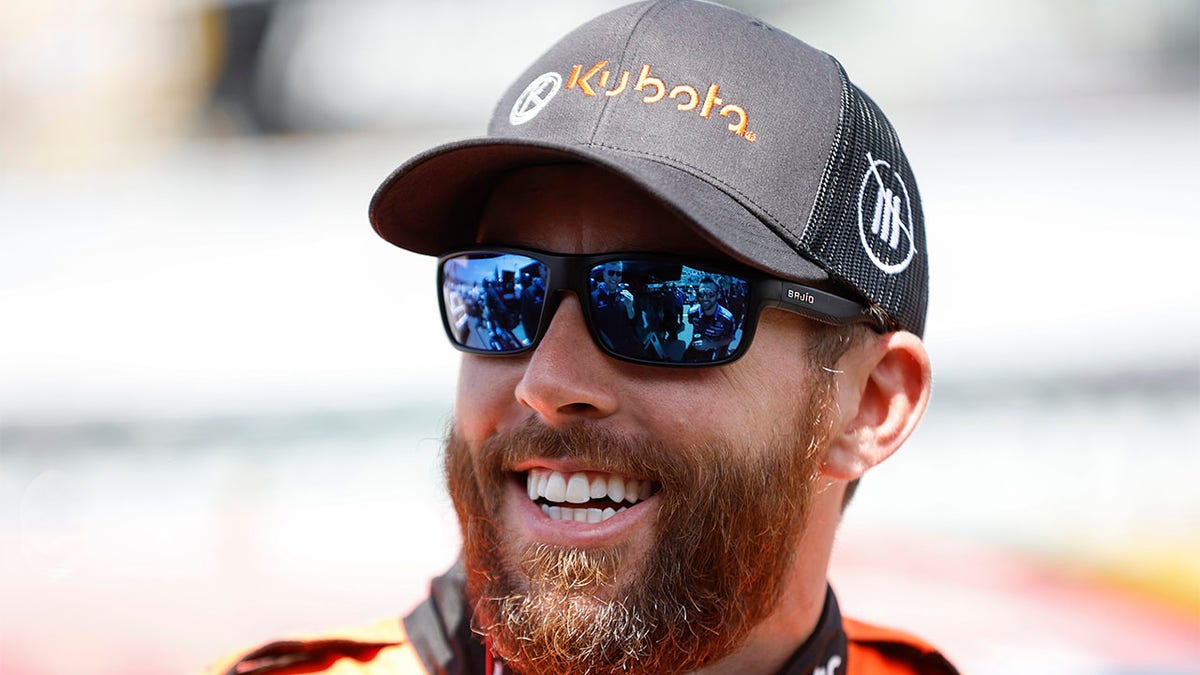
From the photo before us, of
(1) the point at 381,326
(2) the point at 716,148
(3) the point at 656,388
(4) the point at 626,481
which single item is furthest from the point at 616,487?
(1) the point at 381,326

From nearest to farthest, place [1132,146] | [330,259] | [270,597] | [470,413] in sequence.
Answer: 1. [470,413]
2. [270,597]
3. [1132,146]
4. [330,259]

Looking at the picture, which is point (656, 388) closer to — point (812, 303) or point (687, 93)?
point (812, 303)

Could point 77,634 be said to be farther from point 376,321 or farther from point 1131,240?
point 1131,240

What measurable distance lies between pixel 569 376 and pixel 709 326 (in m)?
0.19

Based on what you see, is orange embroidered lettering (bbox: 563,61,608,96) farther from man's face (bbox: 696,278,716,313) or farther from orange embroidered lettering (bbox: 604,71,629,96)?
man's face (bbox: 696,278,716,313)

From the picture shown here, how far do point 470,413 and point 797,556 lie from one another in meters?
0.51

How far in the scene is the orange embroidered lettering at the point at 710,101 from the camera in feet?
5.08

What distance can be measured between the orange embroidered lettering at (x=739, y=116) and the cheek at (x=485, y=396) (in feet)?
1.37

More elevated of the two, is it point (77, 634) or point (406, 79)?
point (406, 79)

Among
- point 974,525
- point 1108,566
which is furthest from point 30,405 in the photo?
point 1108,566

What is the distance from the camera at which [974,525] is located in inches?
180

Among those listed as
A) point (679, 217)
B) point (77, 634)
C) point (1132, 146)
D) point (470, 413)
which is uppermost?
point (1132, 146)

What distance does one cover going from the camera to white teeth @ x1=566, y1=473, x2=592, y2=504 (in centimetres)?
153

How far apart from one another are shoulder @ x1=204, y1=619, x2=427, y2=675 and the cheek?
36 centimetres
